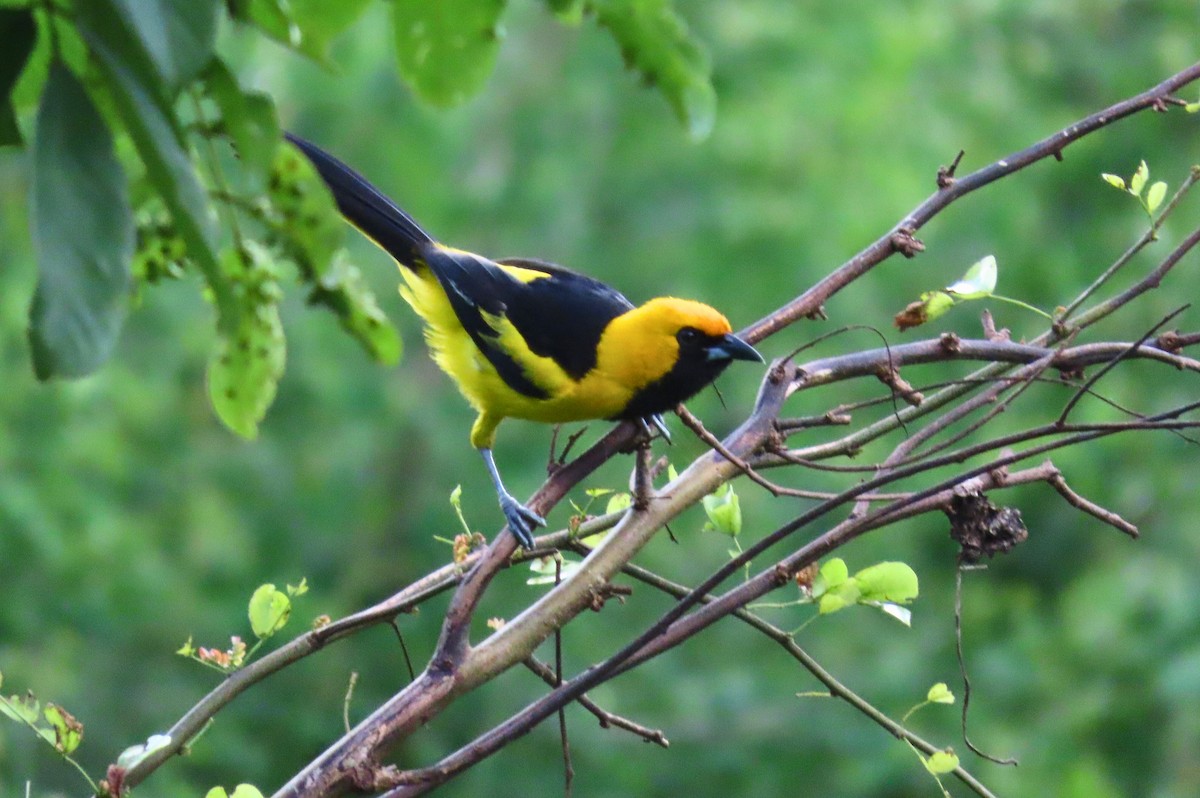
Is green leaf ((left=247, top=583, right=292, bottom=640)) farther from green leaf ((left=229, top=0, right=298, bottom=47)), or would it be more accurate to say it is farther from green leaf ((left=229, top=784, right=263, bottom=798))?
green leaf ((left=229, top=0, right=298, bottom=47))

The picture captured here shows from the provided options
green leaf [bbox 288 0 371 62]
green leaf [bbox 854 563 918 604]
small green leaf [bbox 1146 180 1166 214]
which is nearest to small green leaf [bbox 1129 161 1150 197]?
small green leaf [bbox 1146 180 1166 214]

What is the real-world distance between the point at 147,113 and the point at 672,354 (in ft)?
7.12

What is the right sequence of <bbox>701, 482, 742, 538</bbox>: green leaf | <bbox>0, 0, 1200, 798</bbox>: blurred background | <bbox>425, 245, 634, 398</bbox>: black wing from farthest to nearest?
<bbox>0, 0, 1200, 798</bbox>: blurred background → <bbox>425, 245, 634, 398</bbox>: black wing → <bbox>701, 482, 742, 538</bbox>: green leaf

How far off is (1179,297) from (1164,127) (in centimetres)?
189

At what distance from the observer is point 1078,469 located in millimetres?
7914

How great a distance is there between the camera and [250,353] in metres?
1.04

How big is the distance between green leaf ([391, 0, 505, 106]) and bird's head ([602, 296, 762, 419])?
1763mm

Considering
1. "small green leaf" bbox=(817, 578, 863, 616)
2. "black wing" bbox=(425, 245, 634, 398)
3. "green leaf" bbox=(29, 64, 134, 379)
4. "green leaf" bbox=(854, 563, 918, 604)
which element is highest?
"green leaf" bbox=(29, 64, 134, 379)

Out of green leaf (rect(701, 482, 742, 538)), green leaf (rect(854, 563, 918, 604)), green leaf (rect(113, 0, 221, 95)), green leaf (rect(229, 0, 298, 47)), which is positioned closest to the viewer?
green leaf (rect(113, 0, 221, 95))

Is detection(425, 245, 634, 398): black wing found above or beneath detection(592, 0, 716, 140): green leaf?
beneath

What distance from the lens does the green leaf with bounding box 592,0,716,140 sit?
106cm

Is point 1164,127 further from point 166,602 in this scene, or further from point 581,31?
point 166,602

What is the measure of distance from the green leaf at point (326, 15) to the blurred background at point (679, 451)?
22.1 ft

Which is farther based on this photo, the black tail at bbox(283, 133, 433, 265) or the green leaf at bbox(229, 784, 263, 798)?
the black tail at bbox(283, 133, 433, 265)
